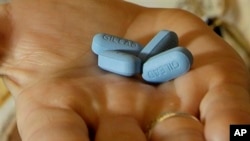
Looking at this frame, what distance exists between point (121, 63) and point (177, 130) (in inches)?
5.4

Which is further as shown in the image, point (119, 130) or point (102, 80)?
point (102, 80)

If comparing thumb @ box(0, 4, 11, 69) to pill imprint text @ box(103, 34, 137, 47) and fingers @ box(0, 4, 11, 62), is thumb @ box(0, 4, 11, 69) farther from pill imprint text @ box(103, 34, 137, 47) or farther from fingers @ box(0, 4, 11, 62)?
pill imprint text @ box(103, 34, 137, 47)

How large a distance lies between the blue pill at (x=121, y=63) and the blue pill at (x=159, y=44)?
18mm

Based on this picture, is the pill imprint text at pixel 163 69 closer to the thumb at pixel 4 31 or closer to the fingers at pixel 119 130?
the fingers at pixel 119 130

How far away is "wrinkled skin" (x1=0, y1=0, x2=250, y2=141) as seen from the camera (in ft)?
2.07

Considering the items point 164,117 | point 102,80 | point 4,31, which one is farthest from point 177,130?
point 4,31

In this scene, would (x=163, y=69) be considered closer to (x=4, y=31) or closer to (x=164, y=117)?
(x=164, y=117)

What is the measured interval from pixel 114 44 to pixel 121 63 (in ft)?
0.14

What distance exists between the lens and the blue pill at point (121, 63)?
729 mm

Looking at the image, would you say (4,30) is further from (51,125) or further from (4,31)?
(51,125)

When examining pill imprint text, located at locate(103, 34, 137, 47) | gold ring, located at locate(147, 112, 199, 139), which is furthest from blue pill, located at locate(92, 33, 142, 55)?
gold ring, located at locate(147, 112, 199, 139)

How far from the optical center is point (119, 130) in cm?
63

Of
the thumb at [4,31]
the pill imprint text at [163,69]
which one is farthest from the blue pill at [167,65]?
the thumb at [4,31]

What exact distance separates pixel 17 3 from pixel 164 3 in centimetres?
27
